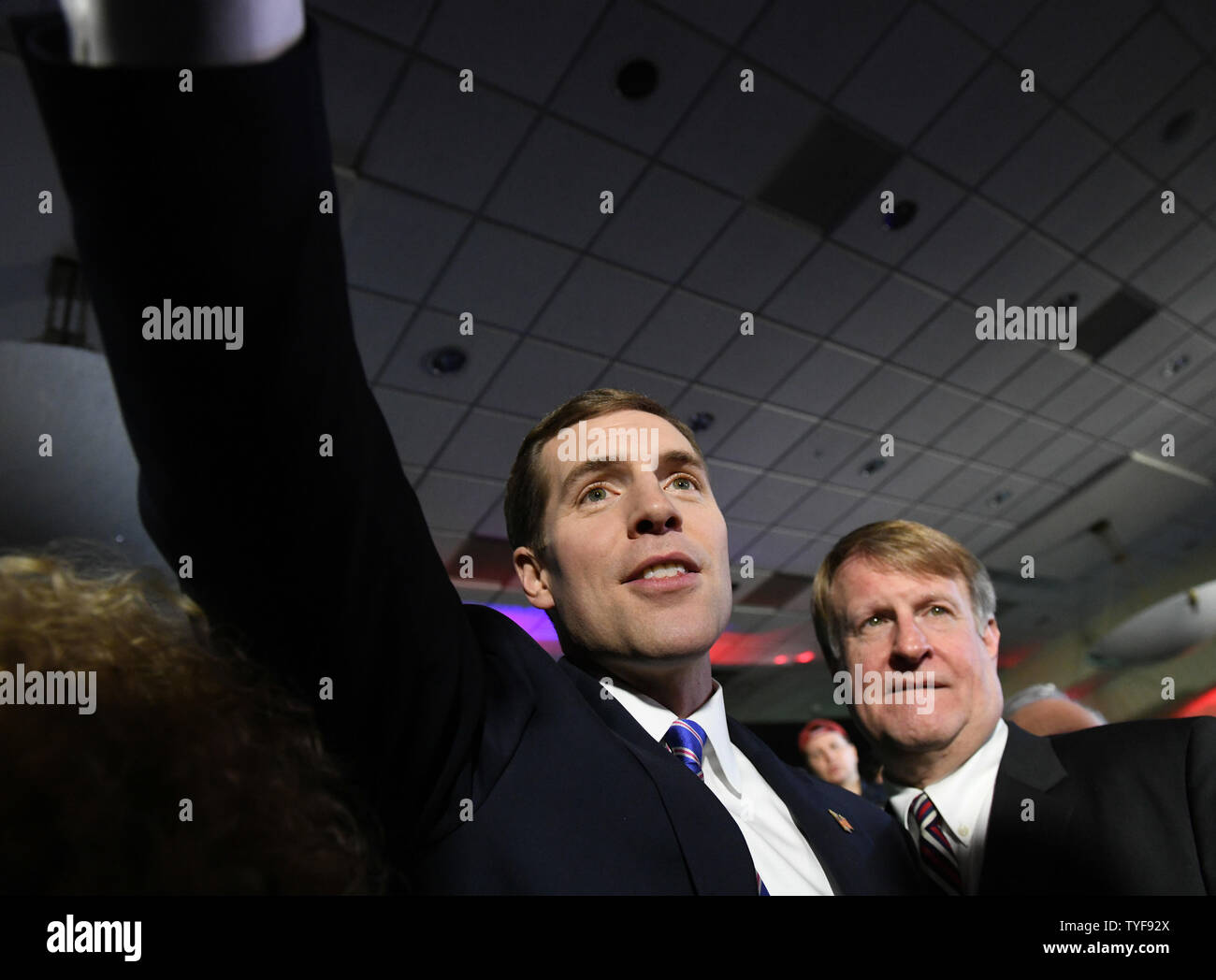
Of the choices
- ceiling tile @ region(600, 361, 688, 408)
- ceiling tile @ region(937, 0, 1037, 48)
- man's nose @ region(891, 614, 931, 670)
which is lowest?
man's nose @ region(891, 614, 931, 670)

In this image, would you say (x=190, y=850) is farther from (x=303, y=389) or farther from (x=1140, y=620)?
(x=1140, y=620)

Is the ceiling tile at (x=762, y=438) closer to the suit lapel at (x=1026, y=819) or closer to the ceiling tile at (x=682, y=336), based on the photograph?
the ceiling tile at (x=682, y=336)

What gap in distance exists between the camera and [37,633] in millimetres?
476

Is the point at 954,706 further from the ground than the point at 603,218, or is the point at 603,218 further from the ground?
the point at 603,218

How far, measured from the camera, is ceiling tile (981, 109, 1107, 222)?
→ 3.16m

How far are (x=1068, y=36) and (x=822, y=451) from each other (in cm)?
245

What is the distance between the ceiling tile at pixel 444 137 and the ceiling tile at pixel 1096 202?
2621 mm

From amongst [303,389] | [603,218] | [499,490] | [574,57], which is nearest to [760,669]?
[499,490]

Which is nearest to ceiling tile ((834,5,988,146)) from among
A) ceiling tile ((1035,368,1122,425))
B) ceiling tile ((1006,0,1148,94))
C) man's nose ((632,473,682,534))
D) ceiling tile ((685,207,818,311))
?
ceiling tile ((1006,0,1148,94))

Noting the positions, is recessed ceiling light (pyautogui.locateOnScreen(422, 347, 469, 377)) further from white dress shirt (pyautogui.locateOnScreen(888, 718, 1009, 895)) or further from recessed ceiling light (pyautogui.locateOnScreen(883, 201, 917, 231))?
white dress shirt (pyautogui.locateOnScreen(888, 718, 1009, 895))

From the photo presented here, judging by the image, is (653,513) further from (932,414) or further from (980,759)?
(932,414)

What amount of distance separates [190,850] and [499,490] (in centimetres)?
412

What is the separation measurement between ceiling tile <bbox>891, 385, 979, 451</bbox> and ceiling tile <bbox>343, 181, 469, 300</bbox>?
299cm

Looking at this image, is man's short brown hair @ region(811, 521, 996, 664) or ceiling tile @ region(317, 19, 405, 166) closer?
man's short brown hair @ region(811, 521, 996, 664)
